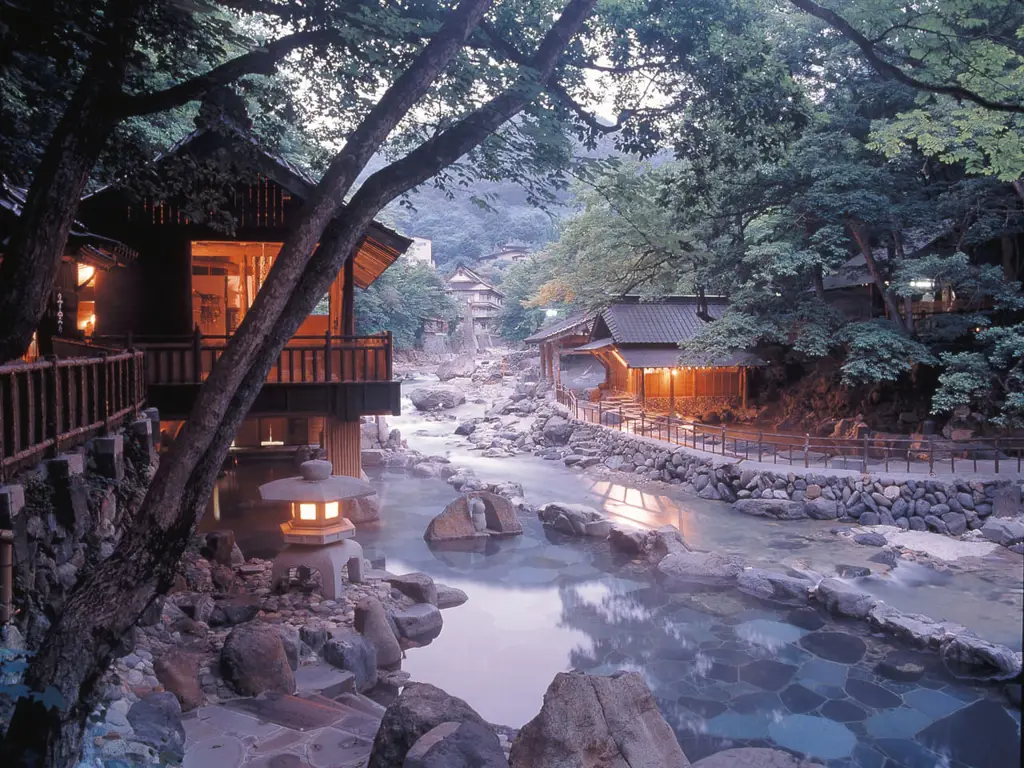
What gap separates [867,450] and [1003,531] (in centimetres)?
357

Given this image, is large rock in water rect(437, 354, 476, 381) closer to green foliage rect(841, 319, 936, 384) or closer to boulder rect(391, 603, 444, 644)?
green foliage rect(841, 319, 936, 384)

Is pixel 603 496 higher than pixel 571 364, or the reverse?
pixel 571 364

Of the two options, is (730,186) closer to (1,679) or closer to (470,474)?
(470,474)

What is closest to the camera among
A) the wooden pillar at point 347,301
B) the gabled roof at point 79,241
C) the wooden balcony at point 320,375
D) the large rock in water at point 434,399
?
the gabled roof at point 79,241

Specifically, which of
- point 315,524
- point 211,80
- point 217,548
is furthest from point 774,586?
point 211,80

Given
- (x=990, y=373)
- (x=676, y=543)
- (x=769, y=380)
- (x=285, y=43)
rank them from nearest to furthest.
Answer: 1. (x=285, y=43)
2. (x=676, y=543)
3. (x=990, y=373)
4. (x=769, y=380)

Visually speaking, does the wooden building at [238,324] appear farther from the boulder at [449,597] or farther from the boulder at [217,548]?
the boulder at [449,597]

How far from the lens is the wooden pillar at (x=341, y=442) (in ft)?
43.5

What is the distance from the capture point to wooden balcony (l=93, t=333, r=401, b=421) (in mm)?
11898

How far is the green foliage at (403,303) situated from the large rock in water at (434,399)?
4.04 metres

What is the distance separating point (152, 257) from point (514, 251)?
51.1 m

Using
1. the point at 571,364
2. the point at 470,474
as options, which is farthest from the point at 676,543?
the point at 571,364

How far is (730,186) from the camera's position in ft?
62.4

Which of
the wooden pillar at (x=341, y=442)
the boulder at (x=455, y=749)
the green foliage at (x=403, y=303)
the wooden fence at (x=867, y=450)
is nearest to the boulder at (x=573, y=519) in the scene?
the wooden fence at (x=867, y=450)
